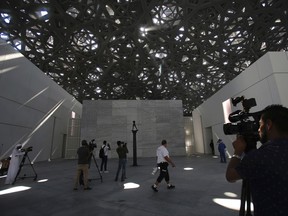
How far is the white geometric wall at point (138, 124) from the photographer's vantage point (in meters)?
21.2

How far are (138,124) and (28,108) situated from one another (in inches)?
428

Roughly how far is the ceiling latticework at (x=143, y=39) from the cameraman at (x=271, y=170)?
678 inches

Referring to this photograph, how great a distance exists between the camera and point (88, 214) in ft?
14.4

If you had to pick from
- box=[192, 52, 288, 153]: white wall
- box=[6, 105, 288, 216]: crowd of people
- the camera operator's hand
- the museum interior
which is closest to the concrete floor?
the museum interior

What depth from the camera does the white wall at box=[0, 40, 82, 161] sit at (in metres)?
13.5

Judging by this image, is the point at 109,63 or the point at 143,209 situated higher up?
the point at 109,63

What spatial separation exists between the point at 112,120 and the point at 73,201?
16499mm

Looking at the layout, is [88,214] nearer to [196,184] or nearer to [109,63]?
[196,184]

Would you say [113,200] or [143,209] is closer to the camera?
[143,209]

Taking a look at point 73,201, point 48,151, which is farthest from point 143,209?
point 48,151

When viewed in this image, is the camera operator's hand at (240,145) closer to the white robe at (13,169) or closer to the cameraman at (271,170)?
the cameraman at (271,170)

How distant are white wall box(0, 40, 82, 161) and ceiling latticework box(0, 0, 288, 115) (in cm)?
612

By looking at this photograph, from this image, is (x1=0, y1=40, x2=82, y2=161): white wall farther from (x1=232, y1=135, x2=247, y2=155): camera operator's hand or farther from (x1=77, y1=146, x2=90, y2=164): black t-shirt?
(x1=232, y1=135, x2=247, y2=155): camera operator's hand

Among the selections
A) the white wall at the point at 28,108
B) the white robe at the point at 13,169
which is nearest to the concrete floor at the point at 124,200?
the white robe at the point at 13,169
